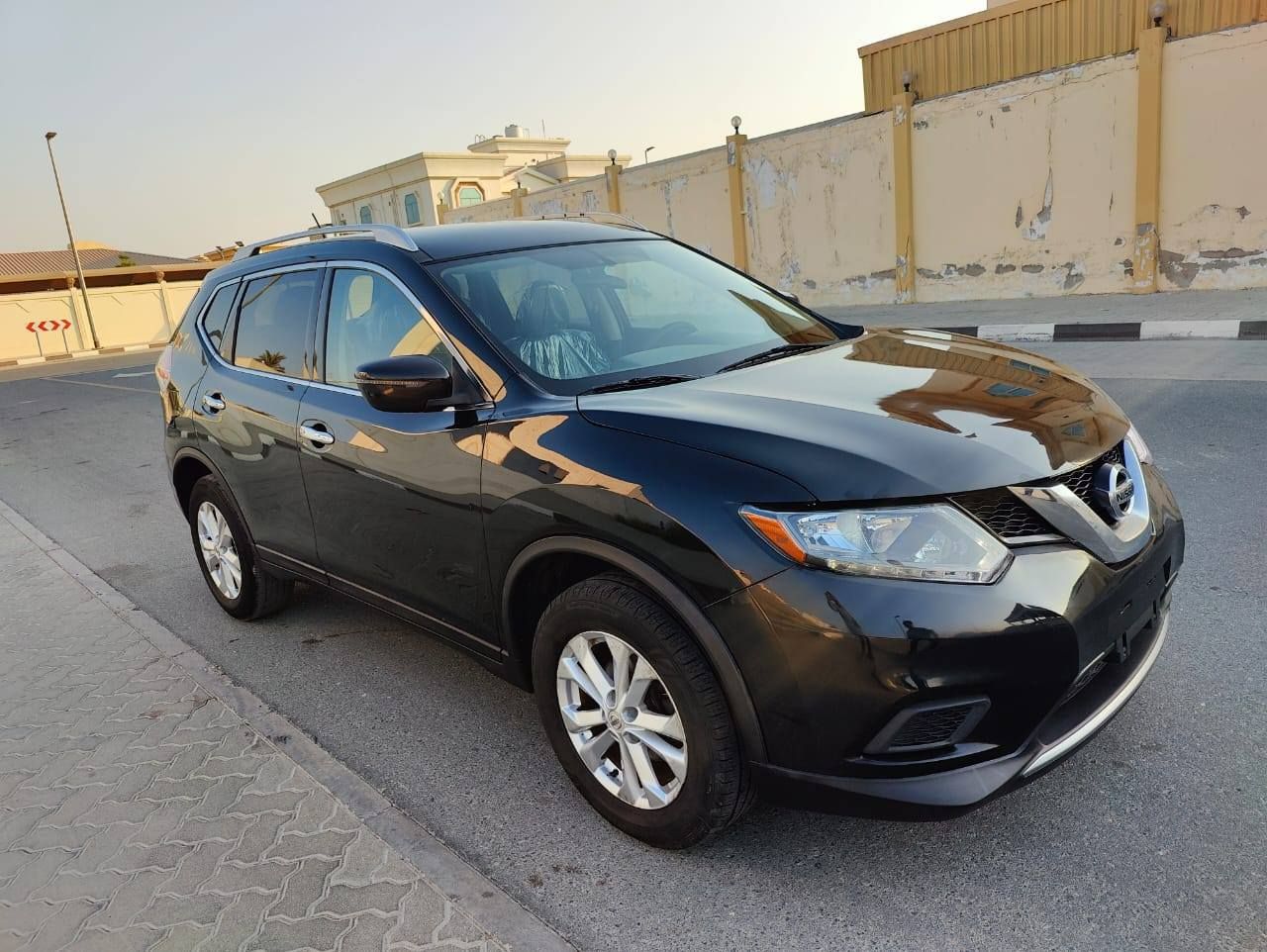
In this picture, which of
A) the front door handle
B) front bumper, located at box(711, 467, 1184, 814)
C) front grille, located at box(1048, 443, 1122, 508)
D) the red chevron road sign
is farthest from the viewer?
the red chevron road sign

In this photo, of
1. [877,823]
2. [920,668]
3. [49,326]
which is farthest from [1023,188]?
[49,326]

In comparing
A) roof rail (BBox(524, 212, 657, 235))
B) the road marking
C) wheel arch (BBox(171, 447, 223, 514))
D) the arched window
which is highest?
the arched window

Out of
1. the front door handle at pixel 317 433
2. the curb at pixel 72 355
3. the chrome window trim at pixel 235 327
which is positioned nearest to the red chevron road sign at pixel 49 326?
the curb at pixel 72 355

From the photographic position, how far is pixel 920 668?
6.69 feet

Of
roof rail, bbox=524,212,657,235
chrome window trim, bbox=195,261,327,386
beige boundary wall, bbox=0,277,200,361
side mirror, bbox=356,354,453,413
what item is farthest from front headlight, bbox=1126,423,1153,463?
beige boundary wall, bbox=0,277,200,361

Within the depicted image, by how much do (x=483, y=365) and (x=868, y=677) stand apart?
1480 mm

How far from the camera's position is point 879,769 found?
83.9 inches

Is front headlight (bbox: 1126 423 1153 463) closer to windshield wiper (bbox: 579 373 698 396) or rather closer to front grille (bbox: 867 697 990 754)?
front grille (bbox: 867 697 990 754)

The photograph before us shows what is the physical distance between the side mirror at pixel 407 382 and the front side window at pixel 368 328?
14 cm

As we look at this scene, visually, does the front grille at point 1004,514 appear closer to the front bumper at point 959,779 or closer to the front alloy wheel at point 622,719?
the front bumper at point 959,779

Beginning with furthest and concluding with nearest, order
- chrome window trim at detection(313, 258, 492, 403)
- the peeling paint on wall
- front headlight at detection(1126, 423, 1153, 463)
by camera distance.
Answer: the peeling paint on wall
chrome window trim at detection(313, 258, 492, 403)
front headlight at detection(1126, 423, 1153, 463)

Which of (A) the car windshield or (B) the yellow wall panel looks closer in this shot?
(A) the car windshield

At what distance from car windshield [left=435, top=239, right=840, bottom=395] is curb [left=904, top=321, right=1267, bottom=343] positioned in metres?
6.24

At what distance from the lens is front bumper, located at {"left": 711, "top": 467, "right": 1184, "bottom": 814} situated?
80.4 inches
